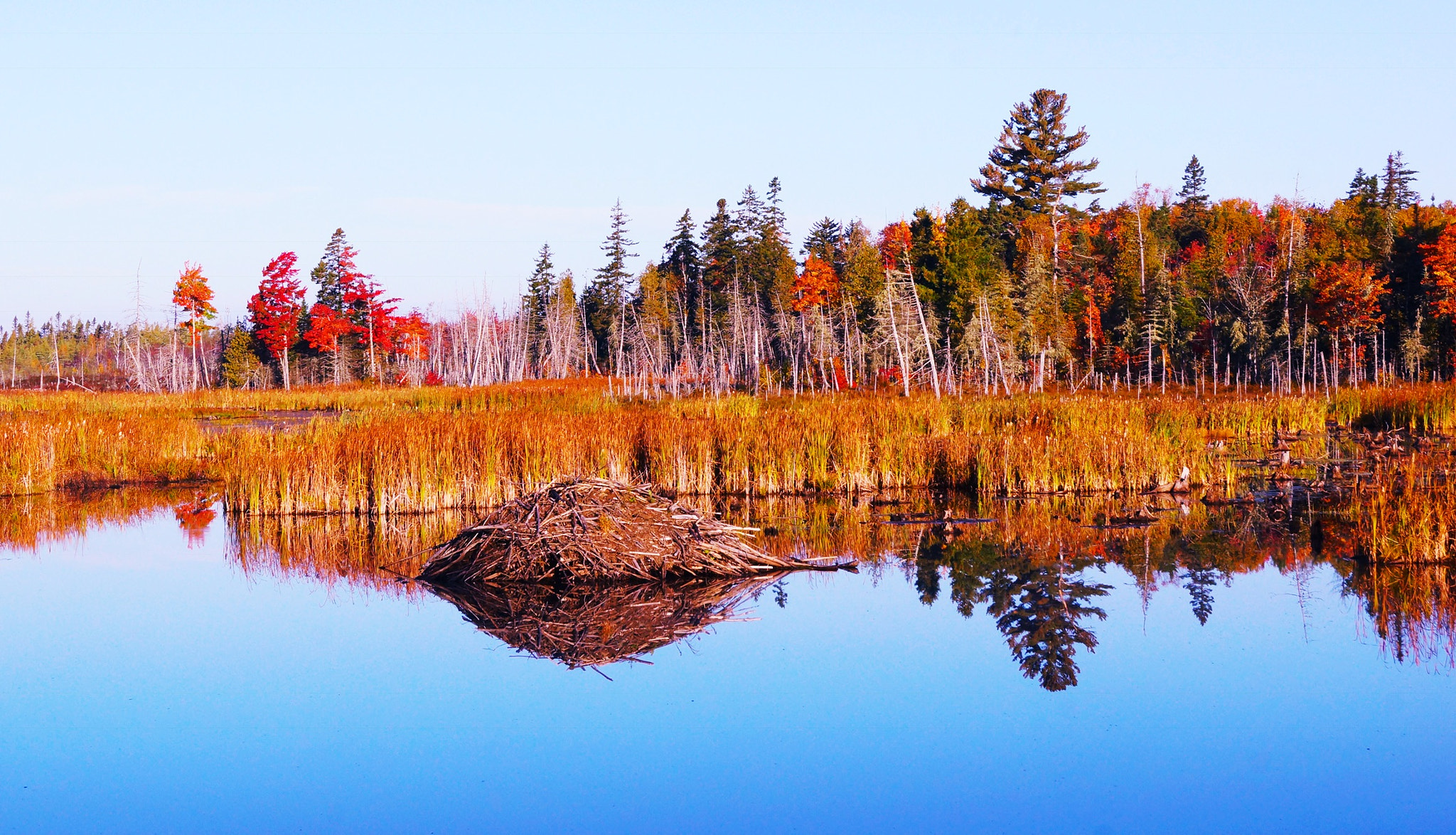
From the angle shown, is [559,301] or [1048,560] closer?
[1048,560]

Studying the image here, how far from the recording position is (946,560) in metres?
9.40

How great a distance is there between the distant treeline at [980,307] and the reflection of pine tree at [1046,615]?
87.4 feet

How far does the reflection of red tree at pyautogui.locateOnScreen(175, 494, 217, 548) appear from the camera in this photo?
37.3 ft

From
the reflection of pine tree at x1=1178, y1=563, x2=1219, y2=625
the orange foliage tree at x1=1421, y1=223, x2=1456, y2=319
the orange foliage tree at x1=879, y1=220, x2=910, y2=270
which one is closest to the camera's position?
the reflection of pine tree at x1=1178, y1=563, x2=1219, y2=625

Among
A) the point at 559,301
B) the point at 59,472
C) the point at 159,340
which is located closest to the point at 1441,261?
the point at 559,301

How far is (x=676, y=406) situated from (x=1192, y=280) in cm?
4096

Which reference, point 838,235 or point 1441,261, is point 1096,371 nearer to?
point 1441,261

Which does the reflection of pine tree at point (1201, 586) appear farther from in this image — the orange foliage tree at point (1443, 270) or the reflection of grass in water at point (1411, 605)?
the orange foliage tree at point (1443, 270)

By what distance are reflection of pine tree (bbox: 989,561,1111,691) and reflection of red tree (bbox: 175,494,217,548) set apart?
7.80 meters

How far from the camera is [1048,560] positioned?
9117mm

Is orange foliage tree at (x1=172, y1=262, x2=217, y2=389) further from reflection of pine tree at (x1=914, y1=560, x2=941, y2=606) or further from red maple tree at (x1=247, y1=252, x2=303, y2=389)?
reflection of pine tree at (x1=914, y1=560, x2=941, y2=606)

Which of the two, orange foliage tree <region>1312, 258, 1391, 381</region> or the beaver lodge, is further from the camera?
orange foliage tree <region>1312, 258, 1391, 381</region>

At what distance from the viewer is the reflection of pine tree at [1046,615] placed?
21.0 feet

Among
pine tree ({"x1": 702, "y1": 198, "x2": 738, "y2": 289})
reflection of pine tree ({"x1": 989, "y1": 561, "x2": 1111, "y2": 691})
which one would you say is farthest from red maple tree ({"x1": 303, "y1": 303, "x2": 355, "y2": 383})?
reflection of pine tree ({"x1": 989, "y1": 561, "x2": 1111, "y2": 691})
